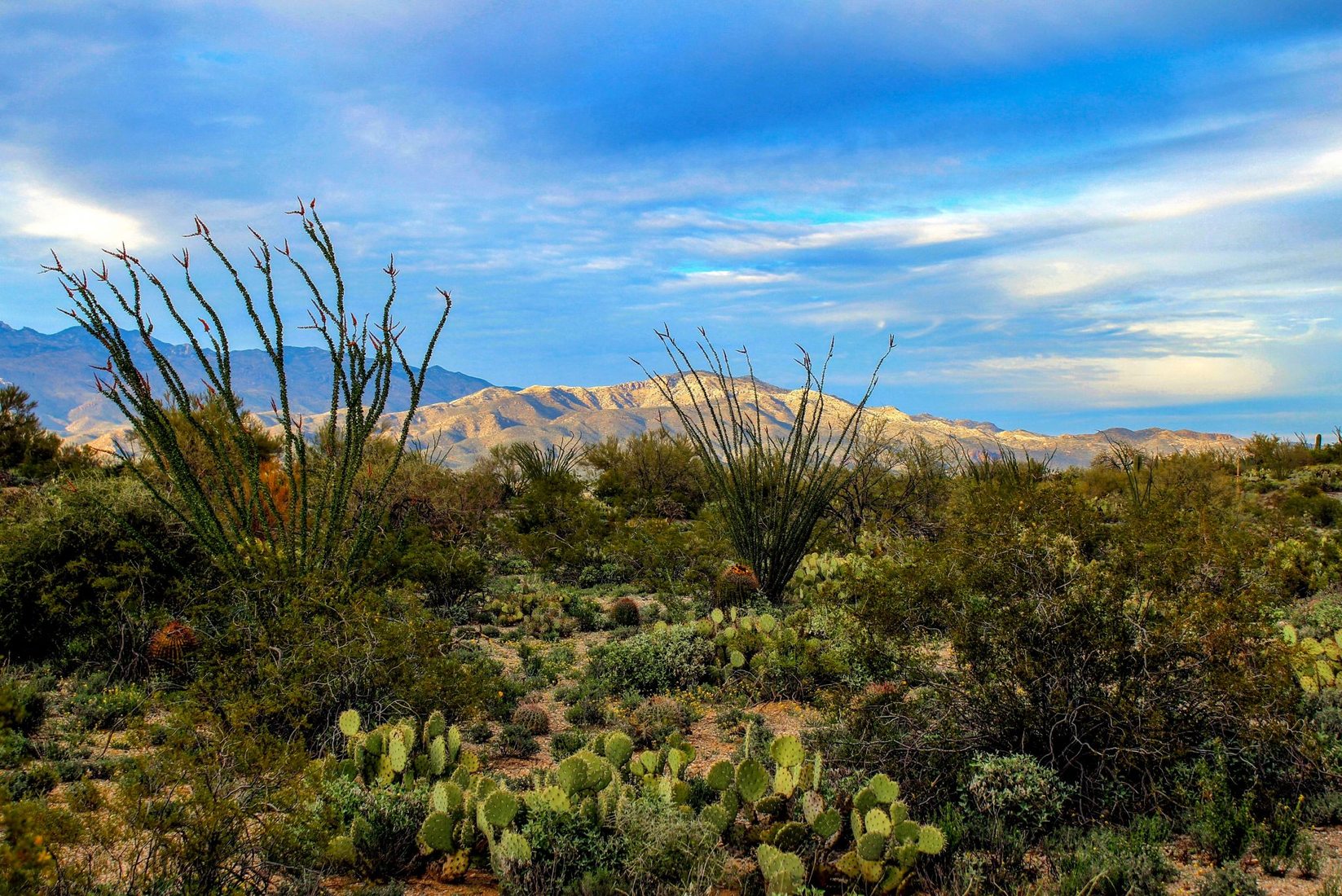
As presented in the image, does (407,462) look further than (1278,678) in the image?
Yes

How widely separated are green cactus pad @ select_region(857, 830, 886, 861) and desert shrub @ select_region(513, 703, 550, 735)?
3196mm

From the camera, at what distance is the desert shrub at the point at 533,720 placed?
688 centimetres

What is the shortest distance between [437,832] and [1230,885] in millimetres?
3766

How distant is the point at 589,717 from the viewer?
23.5 ft

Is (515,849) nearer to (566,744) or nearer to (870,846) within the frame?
(870,846)

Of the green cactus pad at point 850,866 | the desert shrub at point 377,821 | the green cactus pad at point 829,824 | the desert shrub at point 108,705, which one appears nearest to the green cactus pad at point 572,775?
the desert shrub at point 377,821

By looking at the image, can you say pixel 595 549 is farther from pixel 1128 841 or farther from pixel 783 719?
pixel 1128 841

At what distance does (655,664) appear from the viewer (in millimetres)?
8156

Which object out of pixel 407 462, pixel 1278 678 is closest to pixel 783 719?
pixel 1278 678

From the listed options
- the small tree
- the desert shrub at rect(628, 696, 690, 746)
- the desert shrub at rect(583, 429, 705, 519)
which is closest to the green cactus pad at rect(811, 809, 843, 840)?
the desert shrub at rect(628, 696, 690, 746)

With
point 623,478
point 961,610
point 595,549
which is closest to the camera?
point 961,610

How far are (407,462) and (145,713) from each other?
42.7 ft

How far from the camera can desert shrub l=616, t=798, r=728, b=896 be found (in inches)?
158

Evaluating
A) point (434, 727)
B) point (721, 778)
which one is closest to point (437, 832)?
point (434, 727)
